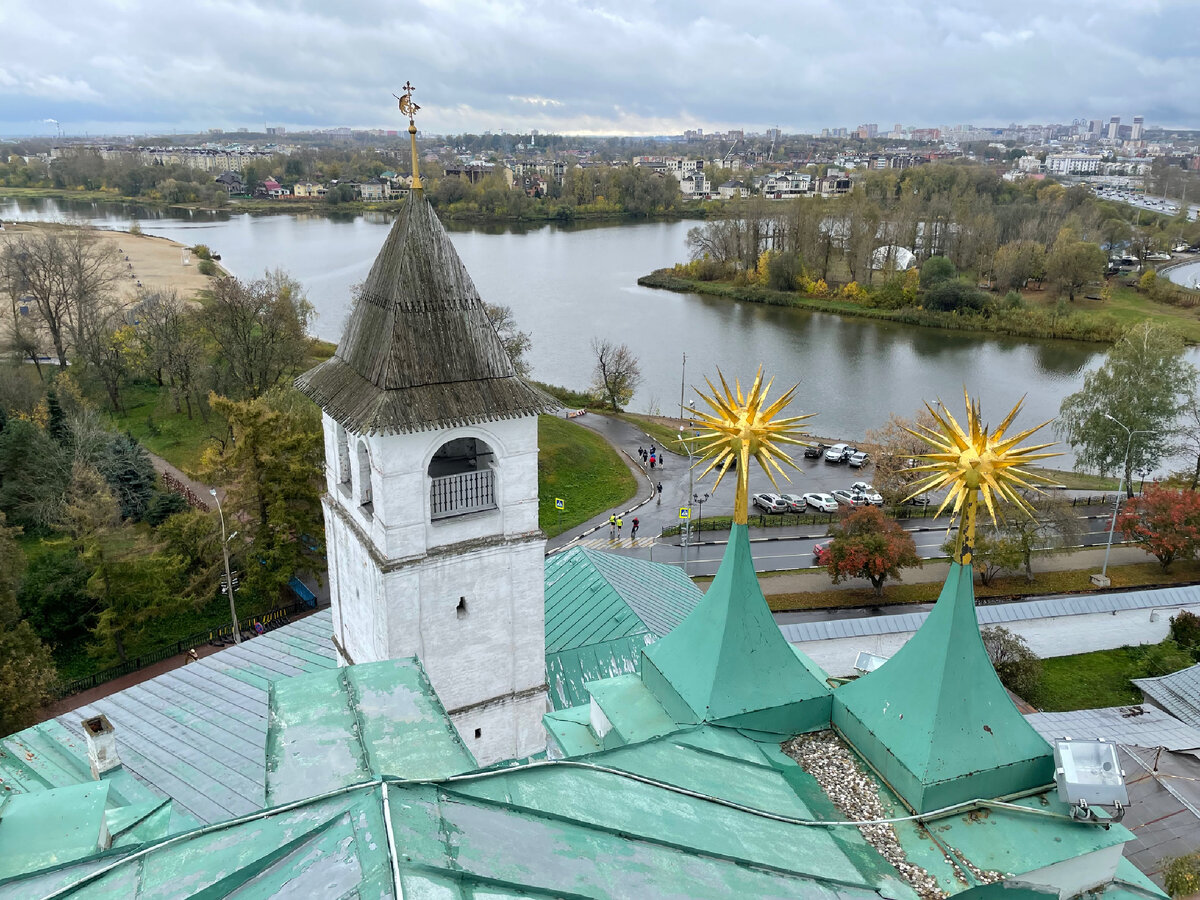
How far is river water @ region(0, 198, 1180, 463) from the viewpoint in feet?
171

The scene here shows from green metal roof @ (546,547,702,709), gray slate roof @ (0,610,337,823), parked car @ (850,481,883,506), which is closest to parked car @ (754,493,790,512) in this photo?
parked car @ (850,481,883,506)

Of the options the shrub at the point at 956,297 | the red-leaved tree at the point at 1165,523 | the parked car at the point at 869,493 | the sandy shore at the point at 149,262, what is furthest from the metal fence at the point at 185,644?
the shrub at the point at 956,297

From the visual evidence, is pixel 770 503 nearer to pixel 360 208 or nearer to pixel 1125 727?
pixel 1125 727

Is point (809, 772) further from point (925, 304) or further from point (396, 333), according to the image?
point (925, 304)

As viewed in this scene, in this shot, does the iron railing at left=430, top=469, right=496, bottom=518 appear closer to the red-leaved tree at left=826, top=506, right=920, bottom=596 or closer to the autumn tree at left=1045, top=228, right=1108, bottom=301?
the red-leaved tree at left=826, top=506, right=920, bottom=596

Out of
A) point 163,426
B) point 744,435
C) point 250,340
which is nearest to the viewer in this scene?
point 744,435

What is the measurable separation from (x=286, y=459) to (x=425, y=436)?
14638 millimetres

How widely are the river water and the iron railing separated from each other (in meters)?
23.4

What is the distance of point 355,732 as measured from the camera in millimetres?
7758

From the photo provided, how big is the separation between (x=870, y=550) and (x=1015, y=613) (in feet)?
14.9

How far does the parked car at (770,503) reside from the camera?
3509 centimetres

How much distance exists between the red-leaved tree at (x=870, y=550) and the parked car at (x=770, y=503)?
712 centimetres

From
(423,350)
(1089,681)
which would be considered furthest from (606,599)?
(1089,681)

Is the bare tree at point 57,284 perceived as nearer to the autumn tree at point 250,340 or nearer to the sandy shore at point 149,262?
the autumn tree at point 250,340
